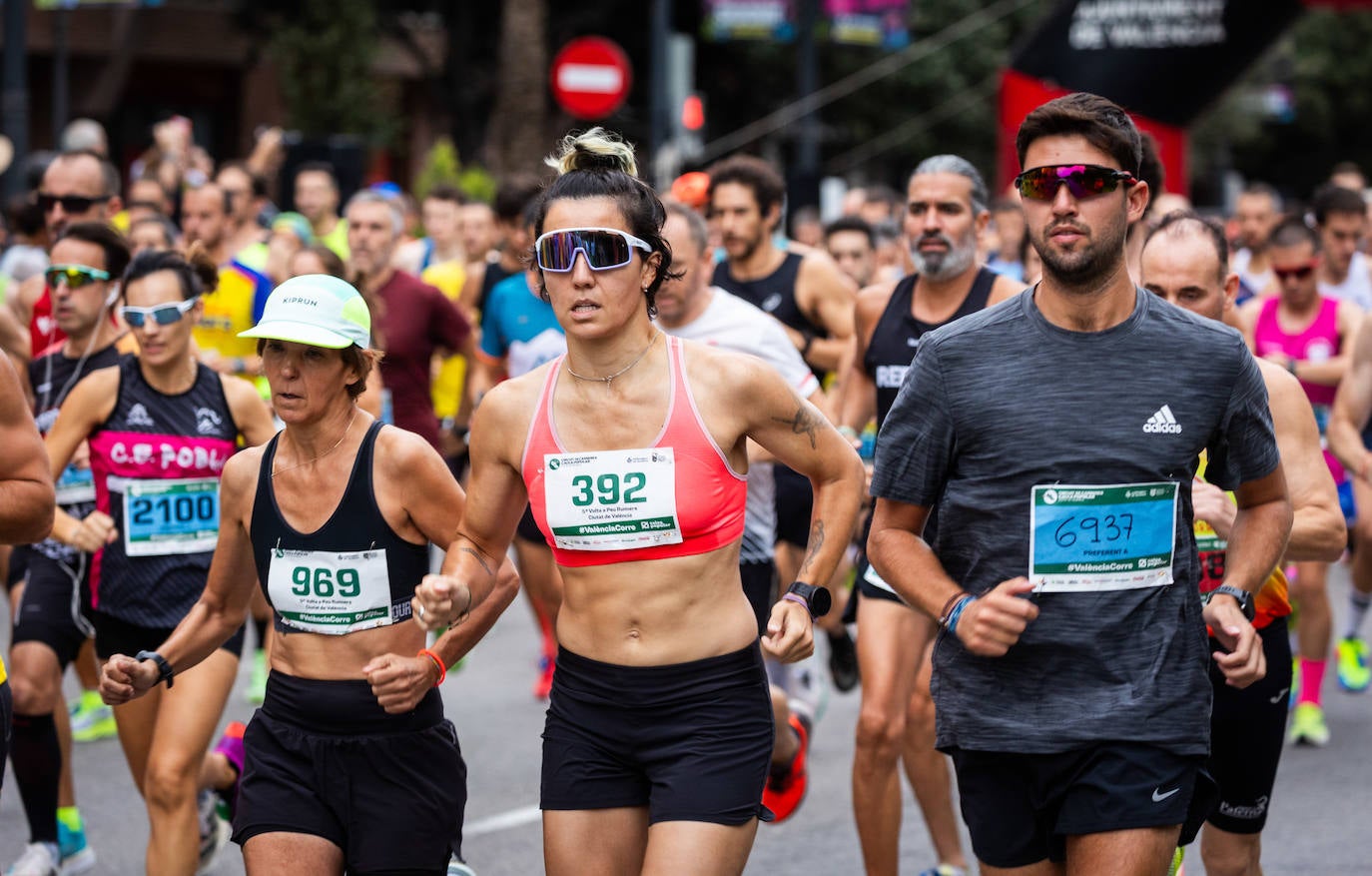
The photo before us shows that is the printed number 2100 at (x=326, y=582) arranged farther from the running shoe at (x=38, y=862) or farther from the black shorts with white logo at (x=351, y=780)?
the running shoe at (x=38, y=862)

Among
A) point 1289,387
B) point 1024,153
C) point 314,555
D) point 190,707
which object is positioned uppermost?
point 1024,153

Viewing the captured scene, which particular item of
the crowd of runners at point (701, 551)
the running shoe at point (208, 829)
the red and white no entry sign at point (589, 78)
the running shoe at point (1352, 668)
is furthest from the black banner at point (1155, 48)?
the running shoe at point (208, 829)

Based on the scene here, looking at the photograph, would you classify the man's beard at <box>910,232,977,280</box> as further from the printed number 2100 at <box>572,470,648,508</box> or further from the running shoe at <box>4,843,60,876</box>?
the running shoe at <box>4,843,60,876</box>

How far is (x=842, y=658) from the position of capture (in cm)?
927

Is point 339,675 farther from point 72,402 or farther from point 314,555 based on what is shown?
point 72,402

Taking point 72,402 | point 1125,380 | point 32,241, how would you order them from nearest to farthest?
point 1125,380
point 72,402
point 32,241

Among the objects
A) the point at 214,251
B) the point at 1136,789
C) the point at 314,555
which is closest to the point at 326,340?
the point at 314,555

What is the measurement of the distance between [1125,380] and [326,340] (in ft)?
6.27

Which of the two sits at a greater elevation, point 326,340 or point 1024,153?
point 1024,153

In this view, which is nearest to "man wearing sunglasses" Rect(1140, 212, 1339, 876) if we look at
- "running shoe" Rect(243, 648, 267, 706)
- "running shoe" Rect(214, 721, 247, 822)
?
"running shoe" Rect(214, 721, 247, 822)

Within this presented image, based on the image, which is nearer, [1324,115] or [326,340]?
[326,340]

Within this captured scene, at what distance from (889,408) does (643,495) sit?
76.0 inches

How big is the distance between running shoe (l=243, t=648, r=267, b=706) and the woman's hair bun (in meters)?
5.13

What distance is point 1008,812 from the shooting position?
13.0 ft
